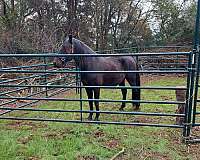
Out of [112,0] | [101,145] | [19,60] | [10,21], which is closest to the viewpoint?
[101,145]

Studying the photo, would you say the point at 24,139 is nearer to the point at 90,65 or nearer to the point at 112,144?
the point at 112,144

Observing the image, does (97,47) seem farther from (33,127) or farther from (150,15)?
(33,127)

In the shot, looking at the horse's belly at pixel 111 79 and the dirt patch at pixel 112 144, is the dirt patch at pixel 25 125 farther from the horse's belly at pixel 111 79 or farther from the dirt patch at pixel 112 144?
the horse's belly at pixel 111 79

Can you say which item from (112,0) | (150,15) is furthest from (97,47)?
(150,15)

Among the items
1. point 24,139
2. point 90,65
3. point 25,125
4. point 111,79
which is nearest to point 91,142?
point 24,139

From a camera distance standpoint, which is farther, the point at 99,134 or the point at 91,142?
the point at 99,134

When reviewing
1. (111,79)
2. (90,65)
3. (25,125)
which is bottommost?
(25,125)

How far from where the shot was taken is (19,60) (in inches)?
439

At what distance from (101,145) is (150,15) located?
14323 millimetres

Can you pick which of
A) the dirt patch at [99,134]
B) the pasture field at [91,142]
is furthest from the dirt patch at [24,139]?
the dirt patch at [99,134]

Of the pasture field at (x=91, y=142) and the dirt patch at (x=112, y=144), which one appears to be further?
the dirt patch at (x=112, y=144)

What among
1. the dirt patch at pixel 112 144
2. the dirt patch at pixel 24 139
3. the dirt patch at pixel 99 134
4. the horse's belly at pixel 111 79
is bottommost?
A: the dirt patch at pixel 24 139

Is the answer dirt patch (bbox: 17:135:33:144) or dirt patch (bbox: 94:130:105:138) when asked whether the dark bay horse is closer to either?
dirt patch (bbox: 94:130:105:138)

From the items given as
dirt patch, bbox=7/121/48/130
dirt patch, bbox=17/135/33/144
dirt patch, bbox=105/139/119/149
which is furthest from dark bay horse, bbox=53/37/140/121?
dirt patch, bbox=17/135/33/144
